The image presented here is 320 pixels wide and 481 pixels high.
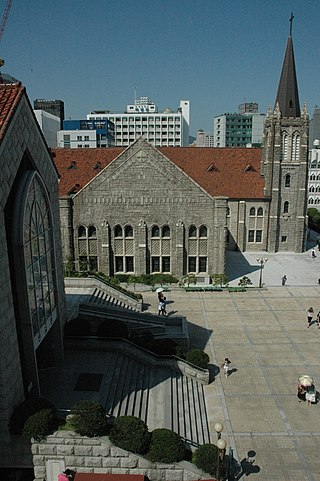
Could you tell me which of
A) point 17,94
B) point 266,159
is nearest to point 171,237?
point 266,159

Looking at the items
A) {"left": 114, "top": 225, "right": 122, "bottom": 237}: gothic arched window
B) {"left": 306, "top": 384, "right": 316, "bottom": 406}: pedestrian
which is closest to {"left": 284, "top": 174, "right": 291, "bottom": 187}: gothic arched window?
{"left": 114, "top": 225, "right": 122, "bottom": 237}: gothic arched window

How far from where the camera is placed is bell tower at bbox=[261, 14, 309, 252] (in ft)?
170

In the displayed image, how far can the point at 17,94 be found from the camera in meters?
17.4

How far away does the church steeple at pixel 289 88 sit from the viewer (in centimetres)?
5128

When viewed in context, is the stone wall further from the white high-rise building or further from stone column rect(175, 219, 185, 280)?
the white high-rise building

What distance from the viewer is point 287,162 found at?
52625 millimetres

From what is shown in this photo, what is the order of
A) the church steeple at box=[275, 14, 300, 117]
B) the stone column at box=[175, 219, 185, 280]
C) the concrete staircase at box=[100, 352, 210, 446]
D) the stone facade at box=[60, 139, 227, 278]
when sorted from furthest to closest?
the church steeple at box=[275, 14, 300, 117] < the stone column at box=[175, 219, 185, 280] < the stone facade at box=[60, 139, 227, 278] < the concrete staircase at box=[100, 352, 210, 446]

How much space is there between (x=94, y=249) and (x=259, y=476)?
2857 centimetres

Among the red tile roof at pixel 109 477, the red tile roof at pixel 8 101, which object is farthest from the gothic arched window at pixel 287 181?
the red tile roof at pixel 109 477

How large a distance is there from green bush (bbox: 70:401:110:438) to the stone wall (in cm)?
31

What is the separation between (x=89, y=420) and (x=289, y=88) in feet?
160

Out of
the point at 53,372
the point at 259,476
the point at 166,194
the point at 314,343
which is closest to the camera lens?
the point at 259,476

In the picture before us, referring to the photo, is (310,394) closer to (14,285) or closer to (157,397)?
(157,397)

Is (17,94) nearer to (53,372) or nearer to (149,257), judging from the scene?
(53,372)
